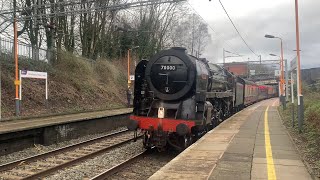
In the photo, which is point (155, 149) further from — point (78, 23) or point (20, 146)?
point (78, 23)

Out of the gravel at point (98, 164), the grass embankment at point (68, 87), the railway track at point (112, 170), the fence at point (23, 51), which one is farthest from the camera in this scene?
the fence at point (23, 51)

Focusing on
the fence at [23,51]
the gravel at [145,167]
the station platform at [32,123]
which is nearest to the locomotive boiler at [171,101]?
the gravel at [145,167]

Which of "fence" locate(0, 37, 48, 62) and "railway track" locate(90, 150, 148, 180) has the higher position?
"fence" locate(0, 37, 48, 62)

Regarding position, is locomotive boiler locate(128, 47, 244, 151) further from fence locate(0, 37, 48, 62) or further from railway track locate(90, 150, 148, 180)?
fence locate(0, 37, 48, 62)

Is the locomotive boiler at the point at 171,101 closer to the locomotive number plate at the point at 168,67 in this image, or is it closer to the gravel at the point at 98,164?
the locomotive number plate at the point at 168,67

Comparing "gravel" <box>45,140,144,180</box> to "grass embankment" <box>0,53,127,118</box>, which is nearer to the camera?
"gravel" <box>45,140,144,180</box>

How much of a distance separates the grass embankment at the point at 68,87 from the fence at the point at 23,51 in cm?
47

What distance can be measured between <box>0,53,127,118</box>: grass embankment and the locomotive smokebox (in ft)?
33.3

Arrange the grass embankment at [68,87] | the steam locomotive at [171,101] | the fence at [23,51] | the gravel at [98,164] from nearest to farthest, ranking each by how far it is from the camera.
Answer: the gravel at [98,164] → the steam locomotive at [171,101] → the grass embankment at [68,87] → the fence at [23,51]

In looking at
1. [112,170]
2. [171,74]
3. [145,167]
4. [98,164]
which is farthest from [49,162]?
[171,74]

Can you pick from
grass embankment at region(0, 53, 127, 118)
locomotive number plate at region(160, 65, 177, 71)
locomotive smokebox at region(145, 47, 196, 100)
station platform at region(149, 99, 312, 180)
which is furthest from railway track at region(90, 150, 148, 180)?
grass embankment at region(0, 53, 127, 118)

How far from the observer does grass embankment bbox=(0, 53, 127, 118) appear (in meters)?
21.7

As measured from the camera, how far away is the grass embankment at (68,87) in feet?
71.3

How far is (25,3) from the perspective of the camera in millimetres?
28281
